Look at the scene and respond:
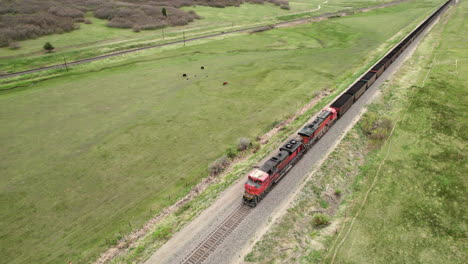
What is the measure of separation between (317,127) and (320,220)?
484 inches

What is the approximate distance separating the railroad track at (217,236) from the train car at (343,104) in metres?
21.4

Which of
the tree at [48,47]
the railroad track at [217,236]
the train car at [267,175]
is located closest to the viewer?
the railroad track at [217,236]

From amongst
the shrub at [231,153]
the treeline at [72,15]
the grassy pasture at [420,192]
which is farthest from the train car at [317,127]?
the treeline at [72,15]

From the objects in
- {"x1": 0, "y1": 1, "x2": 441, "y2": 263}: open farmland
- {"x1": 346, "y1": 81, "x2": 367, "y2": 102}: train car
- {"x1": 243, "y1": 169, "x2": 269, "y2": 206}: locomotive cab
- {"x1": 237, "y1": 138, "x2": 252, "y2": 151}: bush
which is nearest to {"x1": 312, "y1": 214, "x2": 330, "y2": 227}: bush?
{"x1": 243, "y1": 169, "x2": 269, "y2": 206}: locomotive cab

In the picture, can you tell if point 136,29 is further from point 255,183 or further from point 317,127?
point 255,183

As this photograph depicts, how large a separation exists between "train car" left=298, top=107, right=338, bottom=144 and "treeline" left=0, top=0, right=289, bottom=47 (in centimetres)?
10120

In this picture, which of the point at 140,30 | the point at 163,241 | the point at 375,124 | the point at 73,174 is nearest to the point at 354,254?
the point at 163,241

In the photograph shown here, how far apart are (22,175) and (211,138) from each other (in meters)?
24.0

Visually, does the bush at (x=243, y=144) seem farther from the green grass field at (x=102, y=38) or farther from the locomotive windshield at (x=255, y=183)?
the green grass field at (x=102, y=38)

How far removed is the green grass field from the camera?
75.3 m

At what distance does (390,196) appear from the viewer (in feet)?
79.5

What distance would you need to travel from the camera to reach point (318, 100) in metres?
46.3

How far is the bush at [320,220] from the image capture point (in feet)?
71.3

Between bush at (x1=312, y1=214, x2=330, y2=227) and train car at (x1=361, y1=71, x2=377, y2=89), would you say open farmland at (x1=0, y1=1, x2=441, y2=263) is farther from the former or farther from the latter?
bush at (x1=312, y1=214, x2=330, y2=227)
